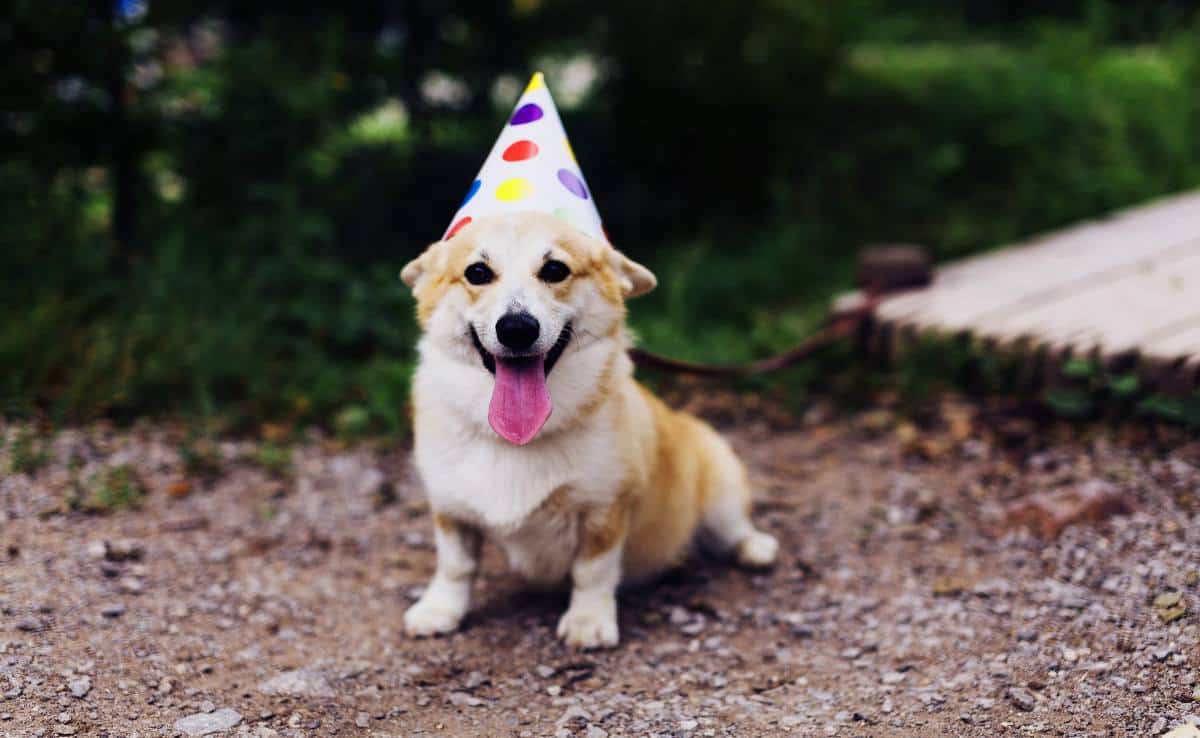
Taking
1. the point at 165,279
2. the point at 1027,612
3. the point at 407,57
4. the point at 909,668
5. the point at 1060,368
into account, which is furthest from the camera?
the point at 407,57

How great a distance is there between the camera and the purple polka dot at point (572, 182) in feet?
9.41

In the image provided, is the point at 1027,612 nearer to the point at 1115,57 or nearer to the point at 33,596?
the point at 33,596

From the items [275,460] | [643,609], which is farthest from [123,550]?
[643,609]

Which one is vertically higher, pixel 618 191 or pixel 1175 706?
pixel 618 191

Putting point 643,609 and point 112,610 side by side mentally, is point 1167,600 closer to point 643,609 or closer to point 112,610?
point 643,609

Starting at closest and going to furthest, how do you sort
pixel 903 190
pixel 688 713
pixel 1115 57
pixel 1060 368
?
pixel 688 713, pixel 1060 368, pixel 903 190, pixel 1115 57

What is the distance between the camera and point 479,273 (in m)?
2.73

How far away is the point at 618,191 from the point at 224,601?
3.75 m

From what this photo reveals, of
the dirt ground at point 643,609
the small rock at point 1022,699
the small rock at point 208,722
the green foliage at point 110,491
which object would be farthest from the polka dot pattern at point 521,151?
the green foliage at point 110,491

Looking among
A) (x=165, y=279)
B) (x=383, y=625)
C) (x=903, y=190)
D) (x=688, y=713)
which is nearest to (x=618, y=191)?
(x=903, y=190)

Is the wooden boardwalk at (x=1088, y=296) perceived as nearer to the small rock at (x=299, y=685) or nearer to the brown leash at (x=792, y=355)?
the brown leash at (x=792, y=355)

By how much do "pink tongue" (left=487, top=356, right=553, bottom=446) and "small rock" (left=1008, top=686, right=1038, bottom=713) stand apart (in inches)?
52.9

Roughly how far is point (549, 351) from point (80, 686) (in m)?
1.42

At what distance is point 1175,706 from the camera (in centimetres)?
249
